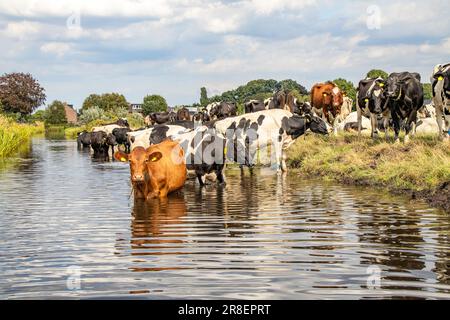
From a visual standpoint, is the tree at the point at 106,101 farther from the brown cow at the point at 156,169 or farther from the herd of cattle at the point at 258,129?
the brown cow at the point at 156,169

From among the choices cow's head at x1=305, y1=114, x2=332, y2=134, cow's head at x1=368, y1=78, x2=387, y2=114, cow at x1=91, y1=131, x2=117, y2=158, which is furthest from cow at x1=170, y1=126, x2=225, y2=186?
cow at x1=91, y1=131, x2=117, y2=158

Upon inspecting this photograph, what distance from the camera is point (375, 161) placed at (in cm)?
1839

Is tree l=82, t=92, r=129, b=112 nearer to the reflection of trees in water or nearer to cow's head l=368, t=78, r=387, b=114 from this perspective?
cow's head l=368, t=78, r=387, b=114

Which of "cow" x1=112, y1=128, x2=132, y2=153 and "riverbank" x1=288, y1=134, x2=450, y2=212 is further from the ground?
"cow" x1=112, y1=128, x2=132, y2=153

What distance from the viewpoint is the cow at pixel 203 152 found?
17.2m

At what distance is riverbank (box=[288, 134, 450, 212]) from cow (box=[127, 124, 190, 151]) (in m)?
4.14

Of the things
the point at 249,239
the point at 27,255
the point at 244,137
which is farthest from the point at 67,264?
the point at 244,137

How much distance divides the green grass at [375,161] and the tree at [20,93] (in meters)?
86.7

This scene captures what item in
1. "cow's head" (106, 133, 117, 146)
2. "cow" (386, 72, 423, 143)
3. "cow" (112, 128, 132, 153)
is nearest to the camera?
"cow" (386, 72, 423, 143)

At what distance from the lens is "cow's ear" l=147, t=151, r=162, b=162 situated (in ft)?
46.6

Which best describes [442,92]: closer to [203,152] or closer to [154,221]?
[203,152]
